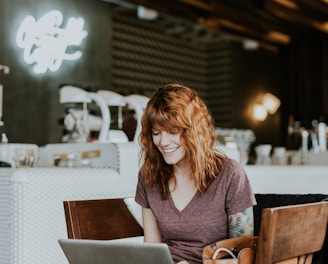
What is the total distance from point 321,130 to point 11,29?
3.47 metres

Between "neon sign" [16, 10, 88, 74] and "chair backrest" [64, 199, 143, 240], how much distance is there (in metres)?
2.59

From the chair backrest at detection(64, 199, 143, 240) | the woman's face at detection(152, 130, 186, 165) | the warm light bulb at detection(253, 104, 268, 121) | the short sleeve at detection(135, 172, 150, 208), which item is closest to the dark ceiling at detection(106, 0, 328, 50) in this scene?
the warm light bulb at detection(253, 104, 268, 121)

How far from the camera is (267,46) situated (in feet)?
37.9

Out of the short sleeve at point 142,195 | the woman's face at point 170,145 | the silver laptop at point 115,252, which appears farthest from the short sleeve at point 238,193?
the silver laptop at point 115,252

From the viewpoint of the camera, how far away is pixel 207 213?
2.11 m

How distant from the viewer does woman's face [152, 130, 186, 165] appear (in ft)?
6.95

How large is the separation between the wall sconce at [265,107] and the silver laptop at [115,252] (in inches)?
372

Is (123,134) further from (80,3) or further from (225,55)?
(225,55)

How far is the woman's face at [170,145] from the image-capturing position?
2.12m

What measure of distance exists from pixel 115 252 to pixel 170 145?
0.50 metres

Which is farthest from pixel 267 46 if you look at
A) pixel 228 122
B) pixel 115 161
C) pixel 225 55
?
pixel 115 161

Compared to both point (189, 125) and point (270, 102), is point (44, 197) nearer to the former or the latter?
point (189, 125)

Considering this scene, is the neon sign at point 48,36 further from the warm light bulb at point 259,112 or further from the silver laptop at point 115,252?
the warm light bulb at point 259,112

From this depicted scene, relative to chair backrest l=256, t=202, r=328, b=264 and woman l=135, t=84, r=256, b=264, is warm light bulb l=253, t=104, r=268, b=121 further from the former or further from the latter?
chair backrest l=256, t=202, r=328, b=264
